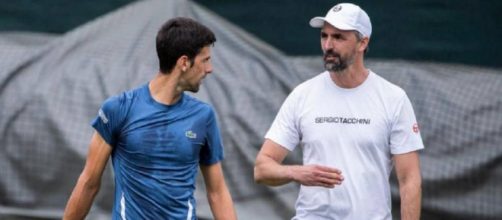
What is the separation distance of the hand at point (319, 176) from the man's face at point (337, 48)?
1.72 ft

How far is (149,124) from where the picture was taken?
5555mm

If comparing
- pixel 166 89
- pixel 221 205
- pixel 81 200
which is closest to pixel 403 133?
pixel 221 205

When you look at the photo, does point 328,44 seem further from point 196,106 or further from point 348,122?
point 196,106

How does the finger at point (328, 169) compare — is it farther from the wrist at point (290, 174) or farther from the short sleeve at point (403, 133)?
the short sleeve at point (403, 133)

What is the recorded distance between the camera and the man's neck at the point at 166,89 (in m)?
5.58

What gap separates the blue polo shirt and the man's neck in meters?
0.02

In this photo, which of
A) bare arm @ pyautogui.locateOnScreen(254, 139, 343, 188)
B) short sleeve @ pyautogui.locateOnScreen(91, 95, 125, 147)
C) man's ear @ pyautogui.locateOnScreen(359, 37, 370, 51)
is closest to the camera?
short sleeve @ pyautogui.locateOnScreen(91, 95, 125, 147)

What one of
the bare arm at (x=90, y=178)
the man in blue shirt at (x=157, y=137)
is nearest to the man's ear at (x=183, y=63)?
the man in blue shirt at (x=157, y=137)

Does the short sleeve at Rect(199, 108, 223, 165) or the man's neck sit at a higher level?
the man's neck

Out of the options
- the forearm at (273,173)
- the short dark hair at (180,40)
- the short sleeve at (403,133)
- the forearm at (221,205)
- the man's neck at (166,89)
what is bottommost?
the forearm at (221,205)

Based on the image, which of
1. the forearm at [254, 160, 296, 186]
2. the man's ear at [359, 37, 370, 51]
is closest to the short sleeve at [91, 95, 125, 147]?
the forearm at [254, 160, 296, 186]

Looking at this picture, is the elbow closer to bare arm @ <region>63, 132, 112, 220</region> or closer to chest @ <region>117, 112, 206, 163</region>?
bare arm @ <region>63, 132, 112, 220</region>

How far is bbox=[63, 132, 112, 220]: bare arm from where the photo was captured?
18.1ft

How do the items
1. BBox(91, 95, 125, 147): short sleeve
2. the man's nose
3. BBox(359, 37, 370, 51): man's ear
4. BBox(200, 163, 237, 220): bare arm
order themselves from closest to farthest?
BBox(91, 95, 125, 147): short sleeve < BBox(200, 163, 237, 220): bare arm < the man's nose < BBox(359, 37, 370, 51): man's ear
